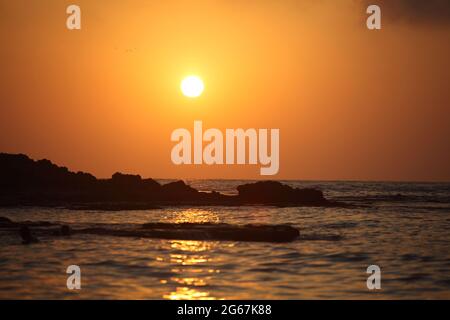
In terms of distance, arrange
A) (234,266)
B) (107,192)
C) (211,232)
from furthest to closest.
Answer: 1. (107,192)
2. (211,232)
3. (234,266)

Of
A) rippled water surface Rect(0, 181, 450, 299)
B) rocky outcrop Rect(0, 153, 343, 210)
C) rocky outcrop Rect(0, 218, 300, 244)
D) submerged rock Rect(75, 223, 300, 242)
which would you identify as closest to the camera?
rippled water surface Rect(0, 181, 450, 299)

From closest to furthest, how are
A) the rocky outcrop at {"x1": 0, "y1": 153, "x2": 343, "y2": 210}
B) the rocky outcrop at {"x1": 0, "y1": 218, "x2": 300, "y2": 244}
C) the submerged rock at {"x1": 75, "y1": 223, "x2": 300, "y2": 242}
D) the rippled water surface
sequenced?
1. the rippled water surface
2. the rocky outcrop at {"x1": 0, "y1": 218, "x2": 300, "y2": 244}
3. the submerged rock at {"x1": 75, "y1": 223, "x2": 300, "y2": 242}
4. the rocky outcrop at {"x1": 0, "y1": 153, "x2": 343, "y2": 210}

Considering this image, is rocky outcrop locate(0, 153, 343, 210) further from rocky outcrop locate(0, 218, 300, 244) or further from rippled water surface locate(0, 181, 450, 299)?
rippled water surface locate(0, 181, 450, 299)

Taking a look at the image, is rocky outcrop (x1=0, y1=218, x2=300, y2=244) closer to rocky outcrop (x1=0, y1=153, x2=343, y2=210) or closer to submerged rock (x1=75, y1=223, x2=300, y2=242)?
submerged rock (x1=75, y1=223, x2=300, y2=242)

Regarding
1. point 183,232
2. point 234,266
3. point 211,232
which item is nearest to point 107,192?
point 183,232

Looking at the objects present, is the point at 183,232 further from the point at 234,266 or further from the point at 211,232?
the point at 234,266

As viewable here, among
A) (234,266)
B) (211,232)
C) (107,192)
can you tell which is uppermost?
(234,266)

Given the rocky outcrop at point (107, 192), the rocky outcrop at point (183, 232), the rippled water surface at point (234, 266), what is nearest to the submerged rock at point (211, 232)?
the rocky outcrop at point (183, 232)

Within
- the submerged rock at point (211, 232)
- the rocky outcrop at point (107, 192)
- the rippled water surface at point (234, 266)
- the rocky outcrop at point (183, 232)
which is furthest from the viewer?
the rocky outcrop at point (107, 192)

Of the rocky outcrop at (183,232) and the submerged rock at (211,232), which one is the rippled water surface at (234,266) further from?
the submerged rock at (211,232)

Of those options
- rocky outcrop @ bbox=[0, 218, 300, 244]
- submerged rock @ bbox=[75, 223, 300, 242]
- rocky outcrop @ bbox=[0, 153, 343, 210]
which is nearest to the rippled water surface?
rocky outcrop @ bbox=[0, 218, 300, 244]

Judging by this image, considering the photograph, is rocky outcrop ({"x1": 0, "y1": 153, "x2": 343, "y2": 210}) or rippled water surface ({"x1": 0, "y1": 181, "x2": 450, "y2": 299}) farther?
rocky outcrop ({"x1": 0, "y1": 153, "x2": 343, "y2": 210})

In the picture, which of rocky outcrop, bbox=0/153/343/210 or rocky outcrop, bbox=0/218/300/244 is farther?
rocky outcrop, bbox=0/153/343/210
